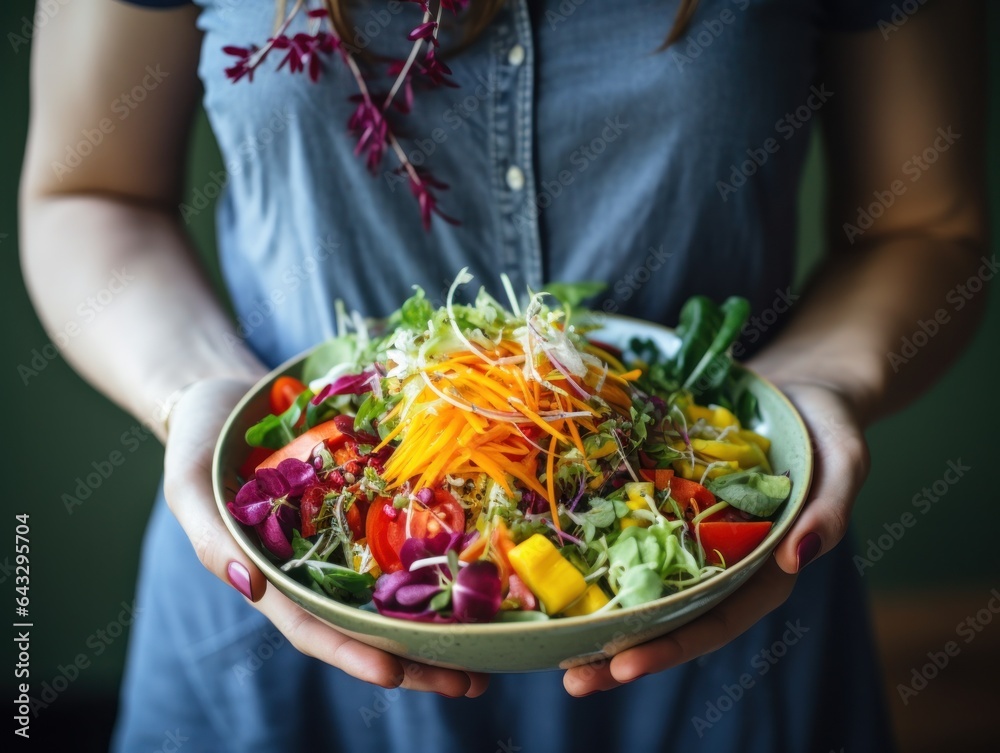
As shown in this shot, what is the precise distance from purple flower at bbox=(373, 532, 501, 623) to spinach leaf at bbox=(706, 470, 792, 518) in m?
0.42

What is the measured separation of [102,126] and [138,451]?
1.62m

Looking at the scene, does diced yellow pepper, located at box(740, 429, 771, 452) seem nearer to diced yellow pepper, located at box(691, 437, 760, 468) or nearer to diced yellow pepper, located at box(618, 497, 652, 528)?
diced yellow pepper, located at box(691, 437, 760, 468)

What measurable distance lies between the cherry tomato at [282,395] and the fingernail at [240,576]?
394mm

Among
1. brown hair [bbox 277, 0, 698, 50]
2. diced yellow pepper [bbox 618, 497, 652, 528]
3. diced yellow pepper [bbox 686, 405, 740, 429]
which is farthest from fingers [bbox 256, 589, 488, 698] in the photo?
brown hair [bbox 277, 0, 698, 50]

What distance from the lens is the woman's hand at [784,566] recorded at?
114 centimetres

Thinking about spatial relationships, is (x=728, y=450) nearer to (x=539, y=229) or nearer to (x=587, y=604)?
(x=587, y=604)

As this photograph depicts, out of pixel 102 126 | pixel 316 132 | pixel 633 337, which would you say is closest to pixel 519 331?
pixel 633 337

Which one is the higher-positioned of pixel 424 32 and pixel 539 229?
pixel 424 32

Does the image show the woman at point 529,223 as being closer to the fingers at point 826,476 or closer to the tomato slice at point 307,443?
the fingers at point 826,476

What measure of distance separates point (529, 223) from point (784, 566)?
0.92m

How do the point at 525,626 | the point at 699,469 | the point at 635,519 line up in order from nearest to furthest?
the point at 525,626
the point at 635,519
the point at 699,469

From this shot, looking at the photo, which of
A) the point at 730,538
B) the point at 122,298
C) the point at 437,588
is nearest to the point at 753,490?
the point at 730,538

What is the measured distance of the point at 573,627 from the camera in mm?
998

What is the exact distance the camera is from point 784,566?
1179mm
